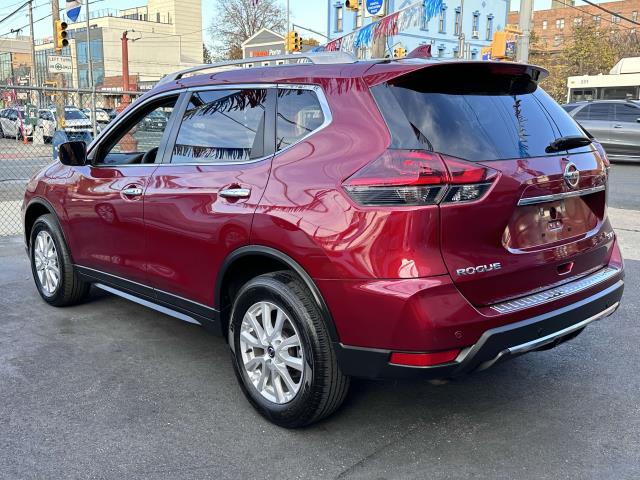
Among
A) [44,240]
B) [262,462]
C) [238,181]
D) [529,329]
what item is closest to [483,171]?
[529,329]

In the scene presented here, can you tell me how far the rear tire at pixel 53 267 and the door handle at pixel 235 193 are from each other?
224cm

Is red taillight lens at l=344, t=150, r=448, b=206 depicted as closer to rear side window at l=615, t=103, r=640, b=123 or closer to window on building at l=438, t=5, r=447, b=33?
rear side window at l=615, t=103, r=640, b=123

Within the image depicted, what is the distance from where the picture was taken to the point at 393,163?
2.72 metres

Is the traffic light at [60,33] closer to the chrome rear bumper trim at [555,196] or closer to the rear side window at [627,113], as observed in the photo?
the rear side window at [627,113]

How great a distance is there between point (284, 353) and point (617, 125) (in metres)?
16.6

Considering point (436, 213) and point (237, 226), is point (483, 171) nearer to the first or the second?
point (436, 213)

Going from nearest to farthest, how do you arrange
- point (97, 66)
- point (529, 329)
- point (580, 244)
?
point (529, 329) < point (580, 244) < point (97, 66)

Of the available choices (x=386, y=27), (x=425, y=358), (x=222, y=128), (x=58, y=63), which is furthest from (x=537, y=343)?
(x=58, y=63)

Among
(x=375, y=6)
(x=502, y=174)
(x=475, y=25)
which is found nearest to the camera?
(x=502, y=174)

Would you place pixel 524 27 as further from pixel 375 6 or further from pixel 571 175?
pixel 571 175

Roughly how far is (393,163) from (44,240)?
372 centimetres

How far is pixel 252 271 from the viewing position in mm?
3434

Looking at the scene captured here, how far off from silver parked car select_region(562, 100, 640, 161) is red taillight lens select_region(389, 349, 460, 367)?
16.3 metres

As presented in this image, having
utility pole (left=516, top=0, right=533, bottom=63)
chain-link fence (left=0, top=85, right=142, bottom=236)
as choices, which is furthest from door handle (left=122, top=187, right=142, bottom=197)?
utility pole (left=516, top=0, right=533, bottom=63)
